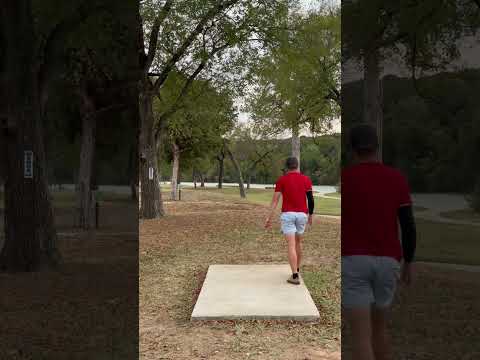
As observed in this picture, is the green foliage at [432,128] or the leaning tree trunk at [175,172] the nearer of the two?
the green foliage at [432,128]

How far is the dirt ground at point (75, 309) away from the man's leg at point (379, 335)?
2268 millimetres

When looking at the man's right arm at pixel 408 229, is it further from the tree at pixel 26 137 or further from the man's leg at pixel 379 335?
the tree at pixel 26 137

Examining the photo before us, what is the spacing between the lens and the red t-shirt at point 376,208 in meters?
3.12

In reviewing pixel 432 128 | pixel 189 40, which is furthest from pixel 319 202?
pixel 432 128

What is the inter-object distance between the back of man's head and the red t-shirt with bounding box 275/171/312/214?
0.36ft

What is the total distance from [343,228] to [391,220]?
0.28 meters

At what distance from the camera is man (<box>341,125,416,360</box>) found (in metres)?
3.12

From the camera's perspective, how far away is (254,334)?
575 cm

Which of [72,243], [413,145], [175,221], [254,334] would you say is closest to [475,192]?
[413,145]

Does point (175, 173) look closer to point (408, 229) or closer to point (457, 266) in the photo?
point (457, 266)

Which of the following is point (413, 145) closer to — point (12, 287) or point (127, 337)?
point (127, 337)

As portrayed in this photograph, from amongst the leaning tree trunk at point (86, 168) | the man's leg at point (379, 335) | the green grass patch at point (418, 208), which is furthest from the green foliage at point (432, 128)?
the leaning tree trunk at point (86, 168)

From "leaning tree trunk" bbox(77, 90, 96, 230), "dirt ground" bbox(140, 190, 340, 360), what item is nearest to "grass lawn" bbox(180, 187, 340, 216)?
"dirt ground" bbox(140, 190, 340, 360)

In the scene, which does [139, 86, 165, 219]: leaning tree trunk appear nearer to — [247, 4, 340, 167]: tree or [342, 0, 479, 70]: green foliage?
[247, 4, 340, 167]: tree
